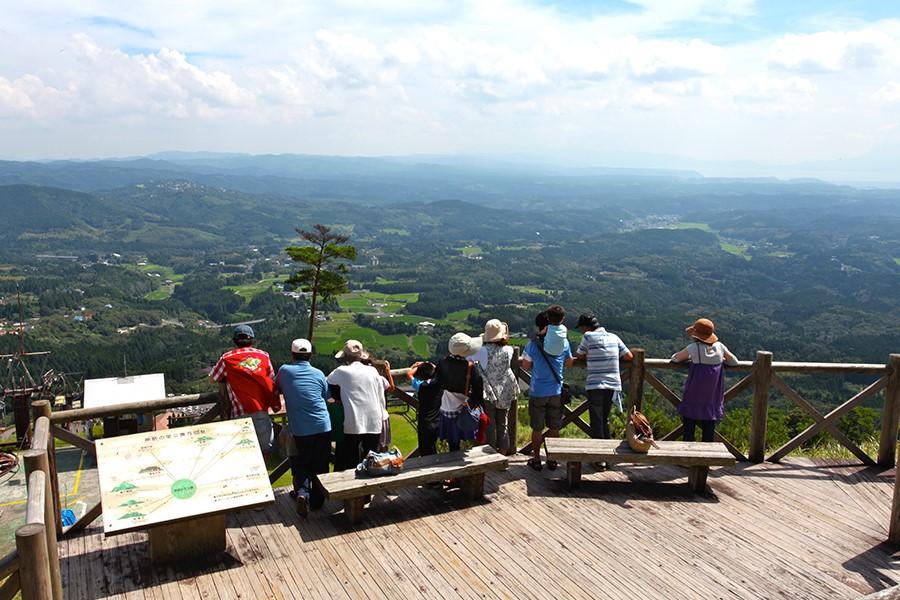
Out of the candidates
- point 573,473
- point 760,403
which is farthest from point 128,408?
point 760,403

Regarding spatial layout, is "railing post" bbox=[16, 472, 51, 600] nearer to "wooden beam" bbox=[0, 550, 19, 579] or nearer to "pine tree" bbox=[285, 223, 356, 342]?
"wooden beam" bbox=[0, 550, 19, 579]

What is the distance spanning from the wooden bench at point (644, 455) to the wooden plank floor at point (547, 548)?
0.20m

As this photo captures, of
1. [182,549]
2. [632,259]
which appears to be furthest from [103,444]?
[632,259]

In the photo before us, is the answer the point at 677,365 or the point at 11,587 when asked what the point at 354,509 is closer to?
the point at 11,587

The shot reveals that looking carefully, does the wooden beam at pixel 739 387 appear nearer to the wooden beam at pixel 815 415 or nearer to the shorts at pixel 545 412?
A: the wooden beam at pixel 815 415

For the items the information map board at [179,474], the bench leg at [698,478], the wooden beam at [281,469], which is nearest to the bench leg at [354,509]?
the wooden beam at [281,469]

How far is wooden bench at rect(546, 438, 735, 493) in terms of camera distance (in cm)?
591

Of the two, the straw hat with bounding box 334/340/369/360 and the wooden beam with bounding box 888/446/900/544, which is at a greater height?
the straw hat with bounding box 334/340/369/360

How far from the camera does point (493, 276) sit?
6038 inches

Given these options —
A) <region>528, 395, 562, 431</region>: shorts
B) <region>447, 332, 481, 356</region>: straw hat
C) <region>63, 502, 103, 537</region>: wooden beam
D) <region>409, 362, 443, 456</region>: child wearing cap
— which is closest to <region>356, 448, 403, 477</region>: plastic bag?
<region>409, 362, 443, 456</region>: child wearing cap

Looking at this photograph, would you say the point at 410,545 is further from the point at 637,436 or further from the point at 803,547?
the point at 803,547

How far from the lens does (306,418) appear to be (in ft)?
17.3

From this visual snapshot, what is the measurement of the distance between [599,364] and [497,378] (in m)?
1.08

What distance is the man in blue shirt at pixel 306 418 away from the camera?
5.27 m
